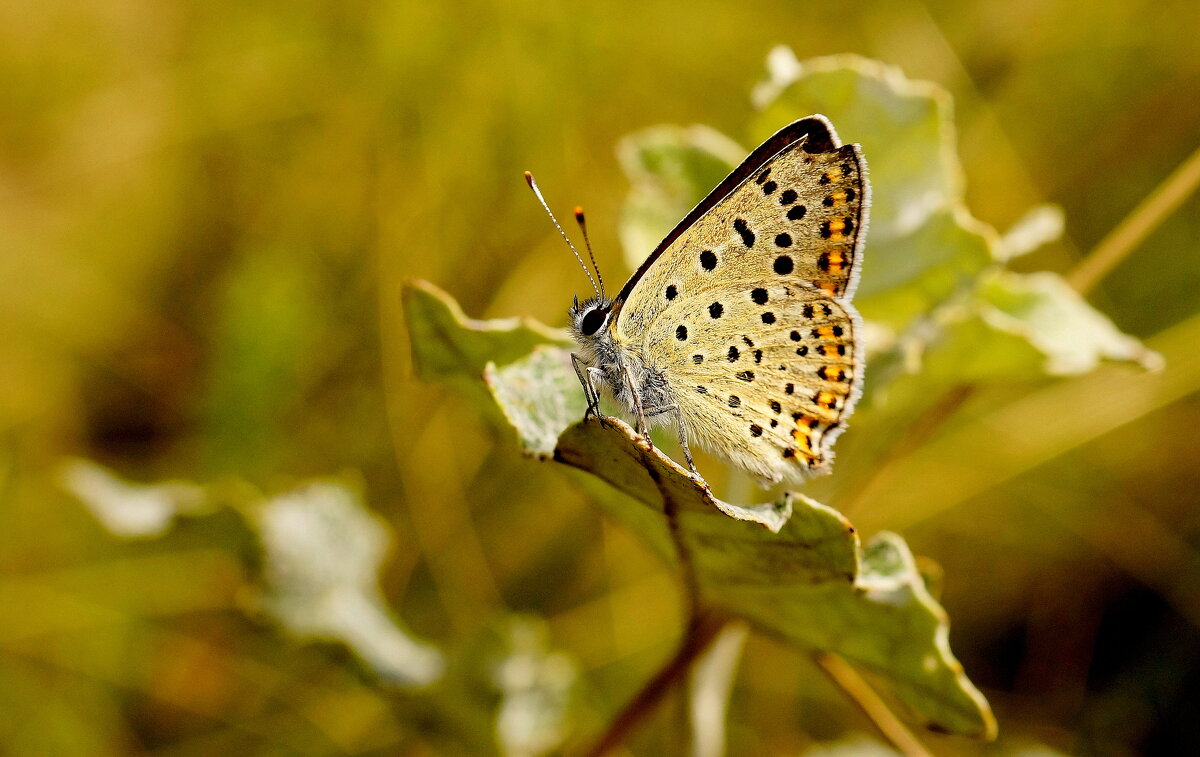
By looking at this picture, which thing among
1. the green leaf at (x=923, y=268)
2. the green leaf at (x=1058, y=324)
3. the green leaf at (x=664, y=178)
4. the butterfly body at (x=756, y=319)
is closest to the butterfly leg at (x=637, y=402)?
the butterfly body at (x=756, y=319)

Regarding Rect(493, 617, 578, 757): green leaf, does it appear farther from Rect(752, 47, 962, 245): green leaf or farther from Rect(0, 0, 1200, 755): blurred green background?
Rect(752, 47, 962, 245): green leaf

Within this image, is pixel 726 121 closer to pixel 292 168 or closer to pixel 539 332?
pixel 292 168

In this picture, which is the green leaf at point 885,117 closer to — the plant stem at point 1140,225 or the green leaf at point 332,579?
the plant stem at point 1140,225

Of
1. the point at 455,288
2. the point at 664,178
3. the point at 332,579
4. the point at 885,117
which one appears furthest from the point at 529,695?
the point at 455,288

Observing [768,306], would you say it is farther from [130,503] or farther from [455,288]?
[455,288]

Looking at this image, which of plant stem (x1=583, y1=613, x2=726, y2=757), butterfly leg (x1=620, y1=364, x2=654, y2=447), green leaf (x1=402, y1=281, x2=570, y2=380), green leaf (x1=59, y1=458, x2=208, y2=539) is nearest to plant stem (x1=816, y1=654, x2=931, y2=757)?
plant stem (x1=583, y1=613, x2=726, y2=757)

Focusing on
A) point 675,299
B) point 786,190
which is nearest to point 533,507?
point 675,299
